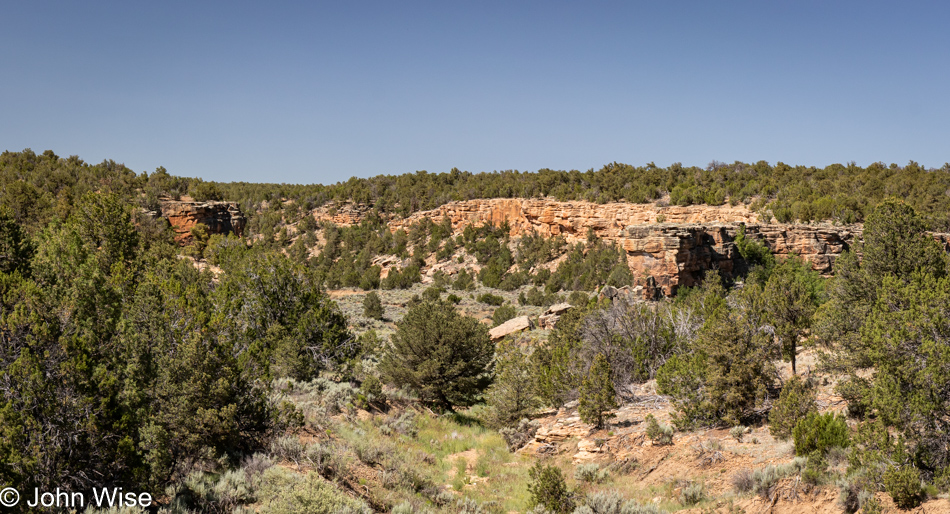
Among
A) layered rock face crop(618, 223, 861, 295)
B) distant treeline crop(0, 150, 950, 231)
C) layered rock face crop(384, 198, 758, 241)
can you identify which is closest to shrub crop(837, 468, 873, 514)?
layered rock face crop(618, 223, 861, 295)

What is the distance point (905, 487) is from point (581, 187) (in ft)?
172

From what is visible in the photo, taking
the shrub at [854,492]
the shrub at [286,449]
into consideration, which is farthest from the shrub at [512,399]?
the shrub at [854,492]

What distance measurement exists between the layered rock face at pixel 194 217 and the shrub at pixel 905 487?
4220 cm

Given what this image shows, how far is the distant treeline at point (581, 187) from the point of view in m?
37.3

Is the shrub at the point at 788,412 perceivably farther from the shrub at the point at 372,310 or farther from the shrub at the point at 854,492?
the shrub at the point at 372,310

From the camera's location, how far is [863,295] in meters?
16.8

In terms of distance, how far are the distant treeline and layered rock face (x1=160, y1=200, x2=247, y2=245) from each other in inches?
54.8

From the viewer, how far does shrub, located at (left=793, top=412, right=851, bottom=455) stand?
10281mm

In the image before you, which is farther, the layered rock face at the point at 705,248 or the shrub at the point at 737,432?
the layered rock face at the point at 705,248

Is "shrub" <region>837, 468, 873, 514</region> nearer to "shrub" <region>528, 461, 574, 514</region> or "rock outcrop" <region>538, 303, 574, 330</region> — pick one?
"shrub" <region>528, 461, 574, 514</region>

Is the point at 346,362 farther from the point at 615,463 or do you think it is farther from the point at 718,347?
the point at 718,347

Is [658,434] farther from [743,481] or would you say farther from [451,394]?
[451,394]

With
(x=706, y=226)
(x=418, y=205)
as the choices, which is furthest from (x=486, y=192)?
(x=706, y=226)

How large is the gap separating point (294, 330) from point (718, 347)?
38.3ft
